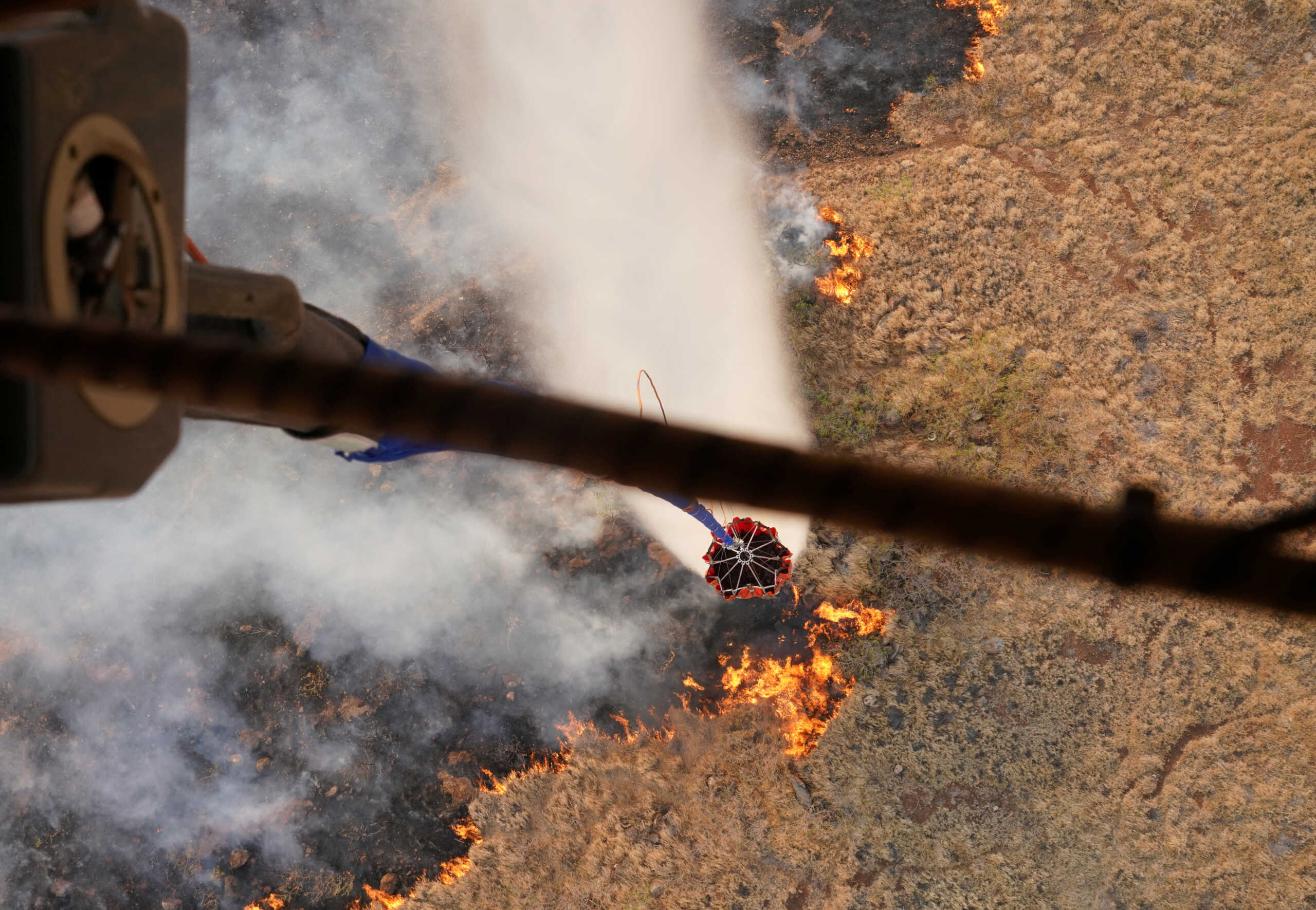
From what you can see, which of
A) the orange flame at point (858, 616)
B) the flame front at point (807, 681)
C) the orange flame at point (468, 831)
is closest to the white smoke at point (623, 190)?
the orange flame at point (858, 616)

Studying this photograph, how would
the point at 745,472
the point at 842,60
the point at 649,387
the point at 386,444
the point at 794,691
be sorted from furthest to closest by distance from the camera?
the point at 649,387 → the point at 842,60 → the point at 794,691 → the point at 386,444 → the point at 745,472

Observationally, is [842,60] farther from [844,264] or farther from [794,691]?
[794,691]

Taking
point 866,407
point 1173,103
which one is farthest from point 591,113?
point 1173,103

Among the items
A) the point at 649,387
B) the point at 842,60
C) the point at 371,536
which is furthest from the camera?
the point at 649,387

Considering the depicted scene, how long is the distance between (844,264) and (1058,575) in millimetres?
3801

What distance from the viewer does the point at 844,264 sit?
25.2 feet

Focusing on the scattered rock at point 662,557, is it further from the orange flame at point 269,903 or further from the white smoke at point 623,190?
the orange flame at point 269,903

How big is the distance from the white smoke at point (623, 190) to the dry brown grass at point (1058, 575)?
3.50 ft

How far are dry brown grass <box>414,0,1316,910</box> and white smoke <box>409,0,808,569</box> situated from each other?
1.07m

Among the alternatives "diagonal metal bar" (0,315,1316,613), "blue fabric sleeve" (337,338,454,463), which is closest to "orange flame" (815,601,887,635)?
"blue fabric sleeve" (337,338,454,463)

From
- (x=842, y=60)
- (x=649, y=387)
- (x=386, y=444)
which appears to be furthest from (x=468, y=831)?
(x=842, y=60)

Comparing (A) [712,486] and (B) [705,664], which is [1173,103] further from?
(A) [712,486]

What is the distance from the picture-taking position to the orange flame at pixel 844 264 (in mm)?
7668

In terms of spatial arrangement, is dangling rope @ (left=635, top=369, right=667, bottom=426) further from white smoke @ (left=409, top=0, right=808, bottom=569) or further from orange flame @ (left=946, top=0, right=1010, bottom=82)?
orange flame @ (left=946, top=0, right=1010, bottom=82)
